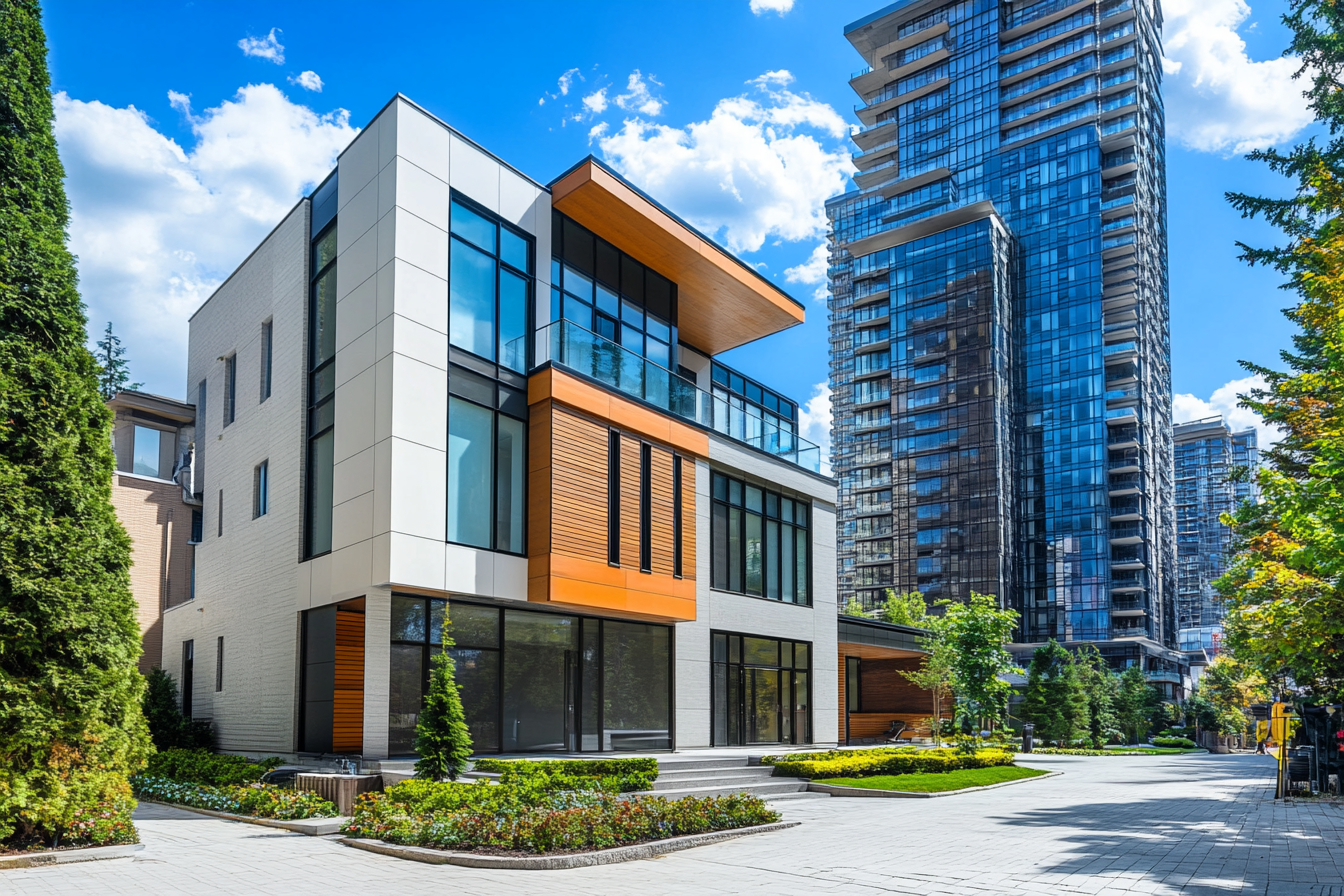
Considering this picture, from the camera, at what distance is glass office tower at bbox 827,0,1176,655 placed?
88.9m

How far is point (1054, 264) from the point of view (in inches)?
3701

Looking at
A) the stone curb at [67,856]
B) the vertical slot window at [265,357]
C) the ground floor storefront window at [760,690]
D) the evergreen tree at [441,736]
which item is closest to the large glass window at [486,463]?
the evergreen tree at [441,736]

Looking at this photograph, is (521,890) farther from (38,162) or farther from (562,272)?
(562,272)

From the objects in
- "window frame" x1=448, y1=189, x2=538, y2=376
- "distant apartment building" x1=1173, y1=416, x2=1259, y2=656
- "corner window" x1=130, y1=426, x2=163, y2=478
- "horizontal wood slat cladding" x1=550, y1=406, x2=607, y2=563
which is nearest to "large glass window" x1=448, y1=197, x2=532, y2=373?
"window frame" x1=448, y1=189, x2=538, y2=376

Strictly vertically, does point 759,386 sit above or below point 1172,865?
above

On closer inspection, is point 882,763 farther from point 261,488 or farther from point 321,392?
point 261,488

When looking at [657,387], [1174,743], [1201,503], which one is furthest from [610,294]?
[1201,503]

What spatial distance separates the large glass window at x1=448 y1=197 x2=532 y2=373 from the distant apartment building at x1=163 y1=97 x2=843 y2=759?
6 cm

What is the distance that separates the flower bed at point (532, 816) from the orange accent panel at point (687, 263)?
42.5 ft

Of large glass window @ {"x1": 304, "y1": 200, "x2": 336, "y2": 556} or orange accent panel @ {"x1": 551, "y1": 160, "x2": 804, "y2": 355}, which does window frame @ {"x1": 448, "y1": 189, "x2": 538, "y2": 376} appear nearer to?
orange accent panel @ {"x1": 551, "y1": 160, "x2": 804, "y2": 355}

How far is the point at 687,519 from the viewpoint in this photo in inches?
939

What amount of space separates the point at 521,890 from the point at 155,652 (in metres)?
24.2

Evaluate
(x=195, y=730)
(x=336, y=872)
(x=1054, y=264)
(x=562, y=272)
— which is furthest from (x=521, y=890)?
(x=1054, y=264)

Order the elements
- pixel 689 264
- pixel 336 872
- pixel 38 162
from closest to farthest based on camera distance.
Answer: pixel 336 872, pixel 38 162, pixel 689 264
